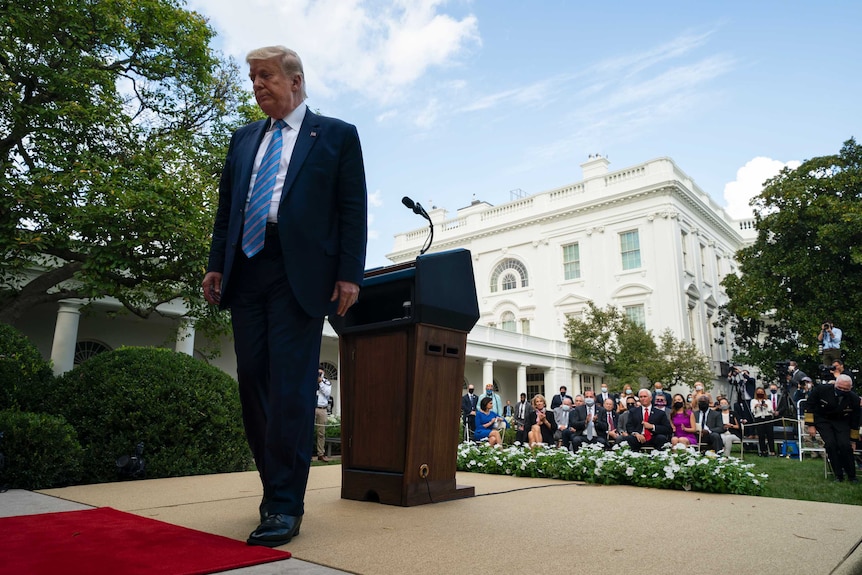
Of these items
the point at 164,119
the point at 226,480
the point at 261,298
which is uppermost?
the point at 164,119

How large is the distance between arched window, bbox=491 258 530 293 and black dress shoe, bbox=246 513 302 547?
1258 inches

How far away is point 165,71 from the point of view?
1057cm

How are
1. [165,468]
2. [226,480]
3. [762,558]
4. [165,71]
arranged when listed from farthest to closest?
[165,71]
[165,468]
[226,480]
[762,558]

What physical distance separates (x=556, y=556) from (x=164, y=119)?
40.7ft

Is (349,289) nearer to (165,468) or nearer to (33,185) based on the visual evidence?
(165,468)

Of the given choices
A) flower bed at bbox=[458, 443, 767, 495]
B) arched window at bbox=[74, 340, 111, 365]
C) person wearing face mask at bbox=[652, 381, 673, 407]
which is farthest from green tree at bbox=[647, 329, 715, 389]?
arched window at bbox=[74, 340, 111, 365]

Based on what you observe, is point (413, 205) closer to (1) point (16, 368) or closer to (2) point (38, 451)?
(2) point (38, 451)

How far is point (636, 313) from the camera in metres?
29.2

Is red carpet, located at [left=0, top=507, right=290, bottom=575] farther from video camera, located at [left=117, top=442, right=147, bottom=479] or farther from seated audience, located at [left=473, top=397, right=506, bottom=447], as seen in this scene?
seated audience, located at [left=473, top=397, right=506, bottom=447]

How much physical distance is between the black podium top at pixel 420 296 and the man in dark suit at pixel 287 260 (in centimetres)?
67

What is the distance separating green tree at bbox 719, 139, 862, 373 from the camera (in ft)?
65.0

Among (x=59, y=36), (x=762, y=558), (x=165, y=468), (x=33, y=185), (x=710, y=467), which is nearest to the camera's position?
(x=762, y=558)

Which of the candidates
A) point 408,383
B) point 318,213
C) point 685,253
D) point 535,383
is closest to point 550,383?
point 535,383

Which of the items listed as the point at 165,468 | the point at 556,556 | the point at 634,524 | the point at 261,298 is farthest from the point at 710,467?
the point at 165,468
